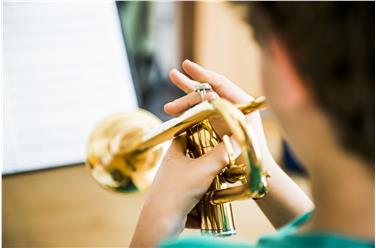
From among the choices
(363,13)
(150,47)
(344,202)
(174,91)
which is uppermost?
(363,13)

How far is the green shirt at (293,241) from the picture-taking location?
0.36 metres

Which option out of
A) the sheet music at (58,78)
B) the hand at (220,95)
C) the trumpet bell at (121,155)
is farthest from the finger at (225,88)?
the sheet music at (58,78)

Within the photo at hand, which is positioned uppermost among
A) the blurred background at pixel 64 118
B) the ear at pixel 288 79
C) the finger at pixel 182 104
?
the ear at pixel 288 79

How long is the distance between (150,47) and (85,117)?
712 mm

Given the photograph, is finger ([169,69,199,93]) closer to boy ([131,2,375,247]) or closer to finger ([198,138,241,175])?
finger ([198,138,241,175])

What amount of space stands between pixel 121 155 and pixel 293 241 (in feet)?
1.12

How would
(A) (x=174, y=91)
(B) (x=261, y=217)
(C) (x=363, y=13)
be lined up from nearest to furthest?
(C) (x=363, y=13) < (B) (x=261, y=217) < (A) (x=174, y=91)

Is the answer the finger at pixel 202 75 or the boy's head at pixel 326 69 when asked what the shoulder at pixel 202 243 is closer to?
the boy's head at pixel 326 69

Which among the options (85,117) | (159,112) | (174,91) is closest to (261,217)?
(85,117)

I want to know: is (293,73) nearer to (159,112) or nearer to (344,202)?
(344,202)

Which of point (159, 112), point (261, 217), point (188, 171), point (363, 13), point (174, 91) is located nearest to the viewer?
point (363, 13)

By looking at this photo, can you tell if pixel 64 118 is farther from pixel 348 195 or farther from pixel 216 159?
pixel 348 195

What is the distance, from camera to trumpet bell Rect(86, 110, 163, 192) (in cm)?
70

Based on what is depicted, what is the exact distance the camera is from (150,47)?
1663 mm
